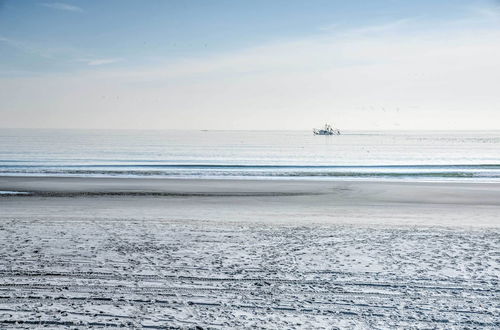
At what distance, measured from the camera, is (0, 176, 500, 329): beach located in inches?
240

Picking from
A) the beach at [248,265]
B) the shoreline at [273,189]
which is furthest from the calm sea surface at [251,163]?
the beach at [248,265]

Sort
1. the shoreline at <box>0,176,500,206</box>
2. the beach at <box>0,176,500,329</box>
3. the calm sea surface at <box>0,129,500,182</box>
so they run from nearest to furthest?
1. the beach at <box>0,176,500,329</box>
2. the shoreline at <box>0,176,500,206</box>
3. the calm sea surface at <box>0,129,500,182</box>

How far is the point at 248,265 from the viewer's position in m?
8.51

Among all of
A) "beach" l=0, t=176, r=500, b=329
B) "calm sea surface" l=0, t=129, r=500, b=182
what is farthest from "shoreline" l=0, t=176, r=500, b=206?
"calm sea surface" l=0, t=129, r=500, b=182

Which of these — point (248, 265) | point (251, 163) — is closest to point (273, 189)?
point (248, 265)

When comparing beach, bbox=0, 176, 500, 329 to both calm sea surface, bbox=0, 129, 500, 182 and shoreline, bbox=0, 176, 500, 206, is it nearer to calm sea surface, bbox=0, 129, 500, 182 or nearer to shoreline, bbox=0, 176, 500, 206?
shoreline, bbox=0, 176, 500, 206

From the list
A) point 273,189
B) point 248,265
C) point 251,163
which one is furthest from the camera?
point 251,163

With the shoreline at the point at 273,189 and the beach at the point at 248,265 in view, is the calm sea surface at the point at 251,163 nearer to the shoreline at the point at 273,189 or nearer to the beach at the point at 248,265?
the shoreline at the point at 273,189

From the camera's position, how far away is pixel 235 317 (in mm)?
6012

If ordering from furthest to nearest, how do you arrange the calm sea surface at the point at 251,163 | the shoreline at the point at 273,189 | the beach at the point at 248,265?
the calm sea surface at the point at 251,163
the shoreline at the point at 273,189
the beach at the point at 248,265

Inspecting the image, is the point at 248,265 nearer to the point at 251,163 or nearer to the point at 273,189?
the point at 273,189

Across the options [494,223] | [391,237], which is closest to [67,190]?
[391,237]

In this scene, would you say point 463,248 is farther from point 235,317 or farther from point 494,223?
point 235,317

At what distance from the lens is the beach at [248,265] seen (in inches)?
240
